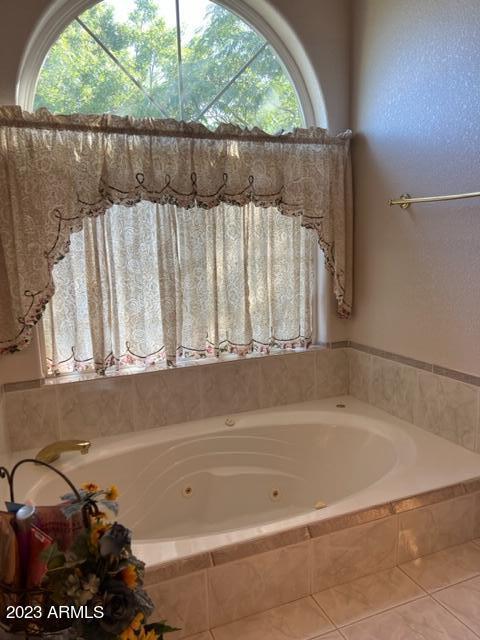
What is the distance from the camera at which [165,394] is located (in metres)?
2.29

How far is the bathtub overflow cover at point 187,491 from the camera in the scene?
2186 mm

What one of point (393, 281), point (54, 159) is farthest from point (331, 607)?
point (54, 159)

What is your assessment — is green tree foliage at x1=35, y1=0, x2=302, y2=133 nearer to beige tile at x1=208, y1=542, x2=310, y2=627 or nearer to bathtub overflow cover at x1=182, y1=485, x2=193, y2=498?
bathtub overflow cover at x1=182, y1=485, x2=193, y2=498

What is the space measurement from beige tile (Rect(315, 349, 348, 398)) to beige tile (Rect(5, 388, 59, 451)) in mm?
1371

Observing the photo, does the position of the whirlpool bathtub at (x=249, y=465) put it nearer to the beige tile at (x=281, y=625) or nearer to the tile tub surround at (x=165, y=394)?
the tile tub surround at (x=165, y=394)

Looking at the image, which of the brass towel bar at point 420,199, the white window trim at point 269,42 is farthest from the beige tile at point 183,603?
the brass towel bar at point 420,199

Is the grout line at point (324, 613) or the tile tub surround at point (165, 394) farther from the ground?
the tile tub surround at point (165, 394)

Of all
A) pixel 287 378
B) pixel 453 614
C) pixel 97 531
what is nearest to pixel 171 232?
pixel 287 378

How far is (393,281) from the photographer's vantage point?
2275mm

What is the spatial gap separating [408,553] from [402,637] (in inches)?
13.2

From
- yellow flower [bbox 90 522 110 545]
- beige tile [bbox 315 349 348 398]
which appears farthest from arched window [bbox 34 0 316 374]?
yellow flower [bbox 90 522 110 545]

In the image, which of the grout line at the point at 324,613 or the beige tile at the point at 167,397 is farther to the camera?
the beige tile at the point at 167,397

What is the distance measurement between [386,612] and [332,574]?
0.19 meters

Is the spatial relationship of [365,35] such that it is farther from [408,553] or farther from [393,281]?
[408,553]
